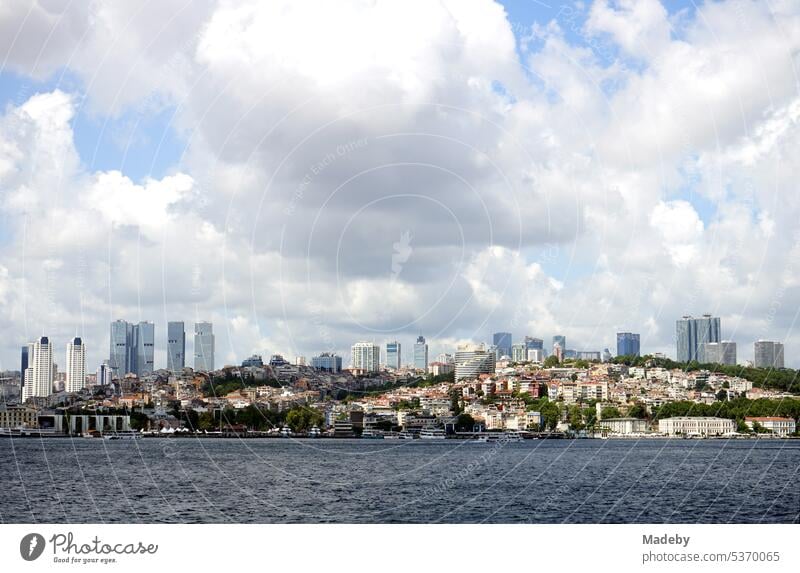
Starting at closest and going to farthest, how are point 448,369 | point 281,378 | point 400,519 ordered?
point 400,519 → point 281,378 → point 448,369

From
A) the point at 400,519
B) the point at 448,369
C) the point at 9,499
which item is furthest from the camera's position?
the point at 448,369

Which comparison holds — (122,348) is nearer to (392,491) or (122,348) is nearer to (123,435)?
(123,435)
